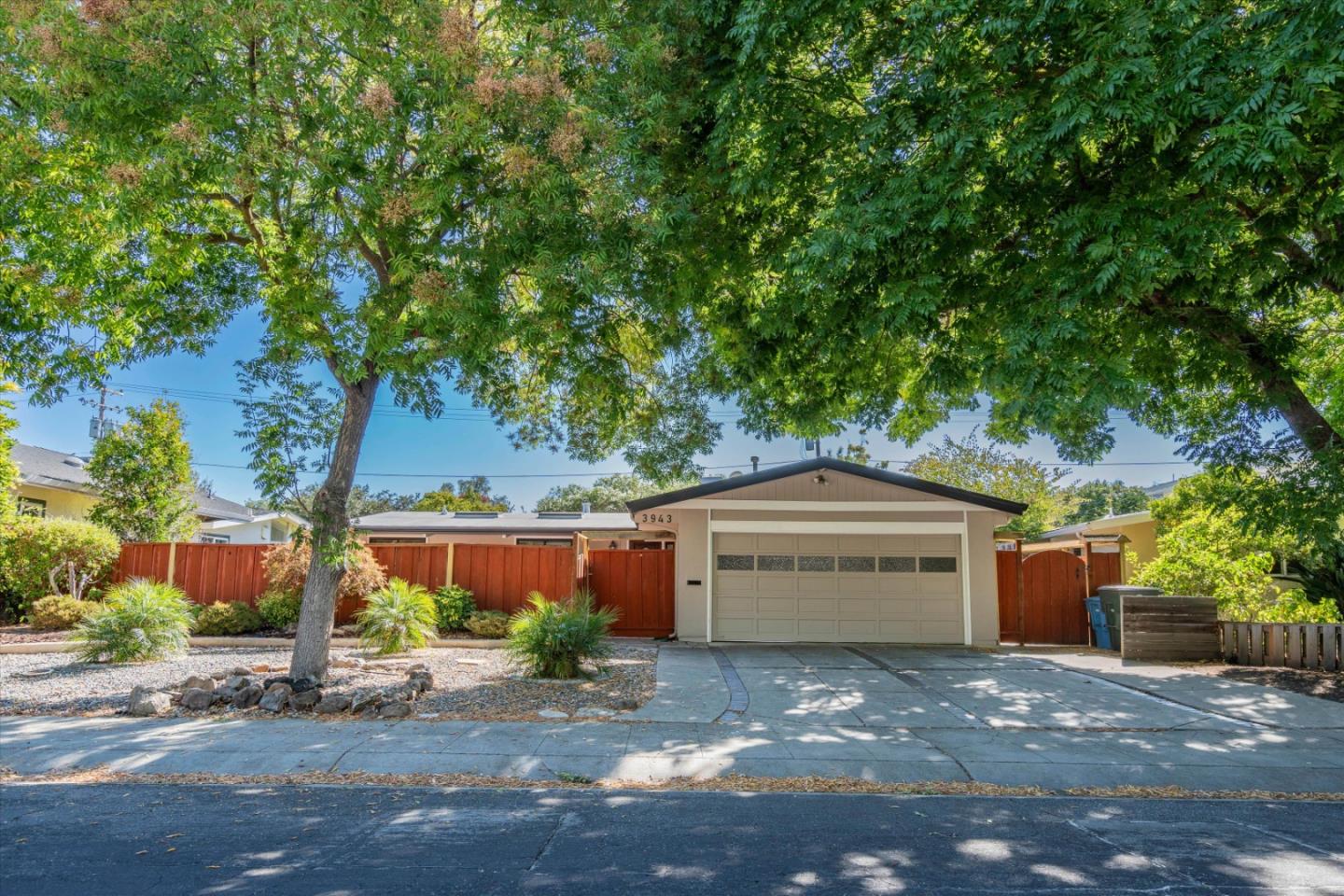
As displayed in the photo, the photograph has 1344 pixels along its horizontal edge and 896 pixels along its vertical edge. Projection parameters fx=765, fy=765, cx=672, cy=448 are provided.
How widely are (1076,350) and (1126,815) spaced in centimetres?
352

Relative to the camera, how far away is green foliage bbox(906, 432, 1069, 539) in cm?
2509

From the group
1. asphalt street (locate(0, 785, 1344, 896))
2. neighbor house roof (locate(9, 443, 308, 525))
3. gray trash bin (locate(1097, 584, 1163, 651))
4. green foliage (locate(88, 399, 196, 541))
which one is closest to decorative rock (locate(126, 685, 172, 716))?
asphalt street (locate(0, 785, 1344, 896))

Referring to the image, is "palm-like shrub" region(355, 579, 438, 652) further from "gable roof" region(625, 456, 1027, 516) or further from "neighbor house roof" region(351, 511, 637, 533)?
"neighbor house roof" region(351, 511, 637, 533)

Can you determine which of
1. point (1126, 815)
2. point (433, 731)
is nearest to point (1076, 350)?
point (1126, 815)

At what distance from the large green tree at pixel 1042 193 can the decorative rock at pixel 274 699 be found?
6170 millimetres

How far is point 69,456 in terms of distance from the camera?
2327 centimetres

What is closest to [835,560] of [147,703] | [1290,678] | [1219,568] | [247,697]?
[1219,568]

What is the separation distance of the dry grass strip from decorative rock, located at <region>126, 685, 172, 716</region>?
5.25ft

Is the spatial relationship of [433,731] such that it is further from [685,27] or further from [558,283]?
[685,27]

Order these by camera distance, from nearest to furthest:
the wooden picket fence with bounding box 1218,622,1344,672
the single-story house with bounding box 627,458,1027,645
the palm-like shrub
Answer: the wooden picket fence with bounding box 1218,622,1344,672 → the palm-like shrub → the single-story house with bounding box 627,458,1027,645

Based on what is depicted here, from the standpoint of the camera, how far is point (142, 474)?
16.6 meters

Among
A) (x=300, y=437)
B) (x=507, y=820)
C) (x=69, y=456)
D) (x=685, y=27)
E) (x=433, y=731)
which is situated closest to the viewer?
(x=507, y=820)

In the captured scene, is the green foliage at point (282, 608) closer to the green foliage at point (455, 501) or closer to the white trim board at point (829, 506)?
the white trim board at point (829, 506)

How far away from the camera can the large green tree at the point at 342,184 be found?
22.0 ft
